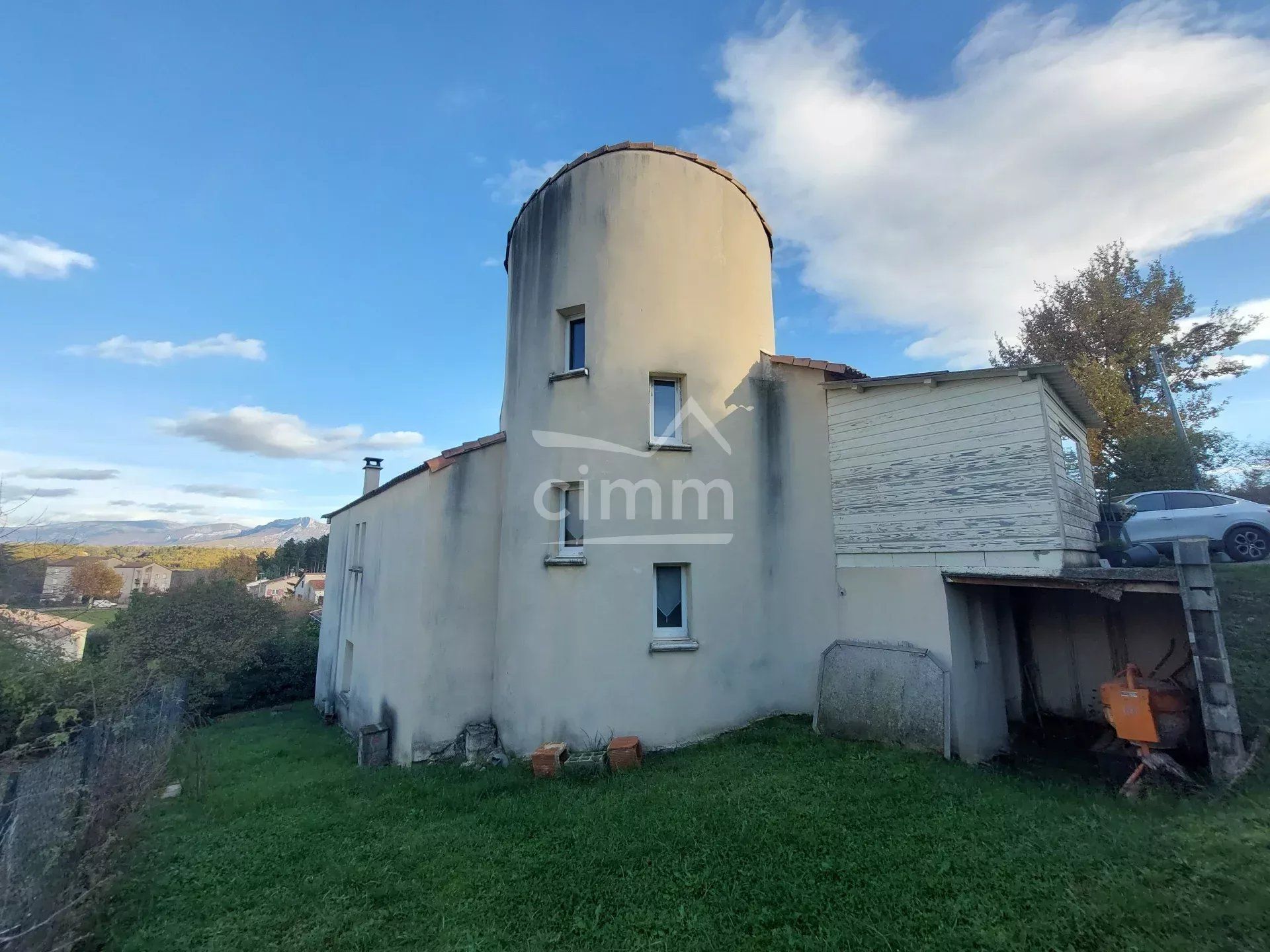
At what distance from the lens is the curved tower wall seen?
28.3 ft

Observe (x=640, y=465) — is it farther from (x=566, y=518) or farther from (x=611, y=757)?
(x=611, y=757)

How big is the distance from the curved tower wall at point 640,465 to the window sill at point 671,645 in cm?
10

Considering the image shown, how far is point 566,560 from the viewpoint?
8.90 meters

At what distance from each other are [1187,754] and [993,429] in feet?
18.2

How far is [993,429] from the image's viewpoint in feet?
25.7

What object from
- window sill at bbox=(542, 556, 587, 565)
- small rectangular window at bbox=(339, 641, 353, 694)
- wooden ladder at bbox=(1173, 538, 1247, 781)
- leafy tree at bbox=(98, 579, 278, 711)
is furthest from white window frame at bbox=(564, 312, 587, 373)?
leafy tree at bbox=(98, 579, 278, 711)

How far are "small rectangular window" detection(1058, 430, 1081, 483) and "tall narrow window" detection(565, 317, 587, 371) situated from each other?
789 cm

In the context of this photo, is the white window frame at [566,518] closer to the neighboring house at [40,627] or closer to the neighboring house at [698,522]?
the neighboring house at [698,522]

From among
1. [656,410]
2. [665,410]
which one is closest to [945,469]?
[665,410]

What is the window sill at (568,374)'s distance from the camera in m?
9.44

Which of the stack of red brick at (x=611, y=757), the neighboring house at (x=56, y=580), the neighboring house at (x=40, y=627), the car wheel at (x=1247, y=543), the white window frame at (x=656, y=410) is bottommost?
the stack of red brick at (x=611, y=757)

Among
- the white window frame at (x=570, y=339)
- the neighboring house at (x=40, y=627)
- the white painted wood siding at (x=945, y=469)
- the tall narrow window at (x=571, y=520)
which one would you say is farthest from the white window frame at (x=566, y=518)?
the neighboring house at (x=40, y=627)

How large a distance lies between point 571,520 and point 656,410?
2.55 metres

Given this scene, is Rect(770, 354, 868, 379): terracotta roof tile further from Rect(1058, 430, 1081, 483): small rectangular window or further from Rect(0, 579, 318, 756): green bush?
Rect(0, 579, 318, 756): green bush
